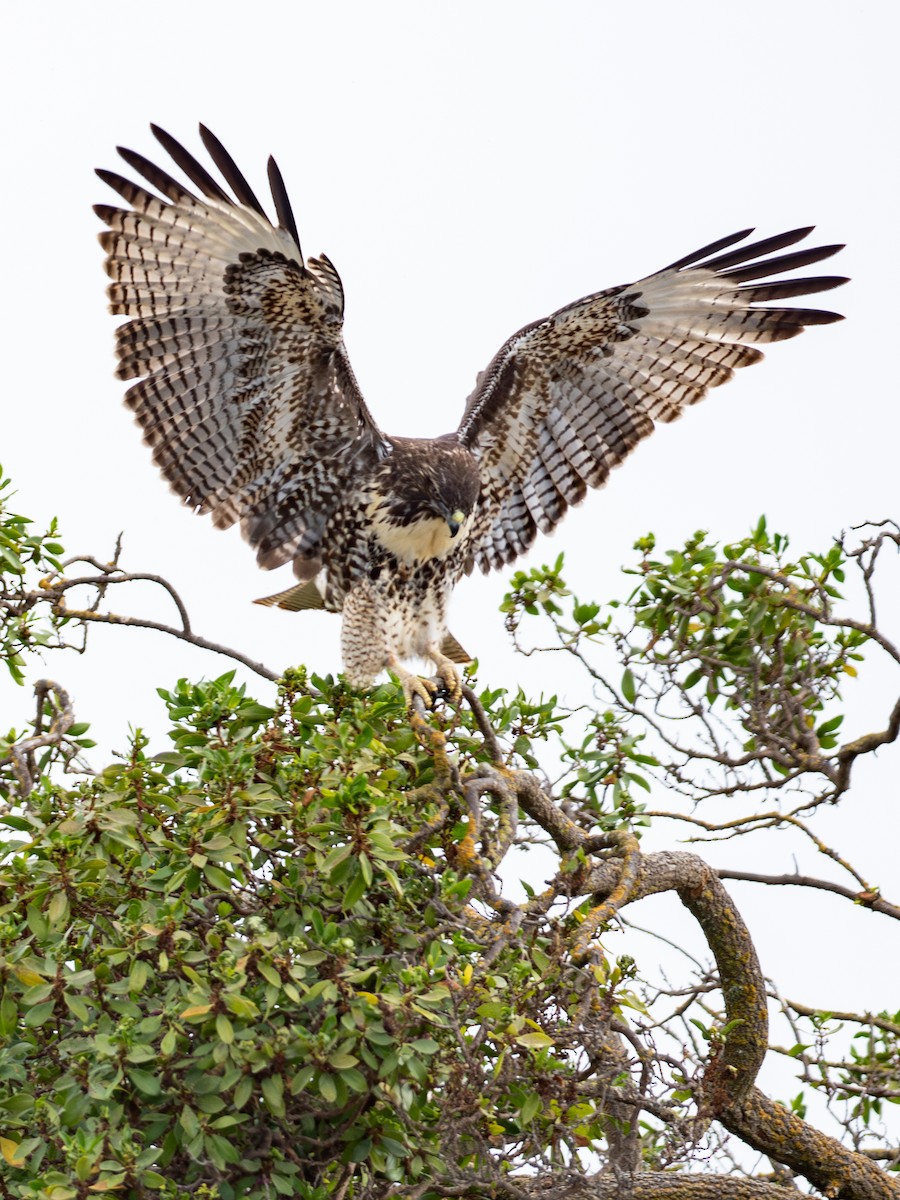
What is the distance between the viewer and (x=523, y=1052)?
9.78 ft

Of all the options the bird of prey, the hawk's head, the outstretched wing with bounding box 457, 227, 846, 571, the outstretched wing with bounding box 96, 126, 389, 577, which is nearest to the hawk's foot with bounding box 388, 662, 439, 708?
the bird of prey

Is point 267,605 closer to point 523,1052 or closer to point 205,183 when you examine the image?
point 205,183

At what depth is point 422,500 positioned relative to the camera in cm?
564

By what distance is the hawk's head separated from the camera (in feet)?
18.4

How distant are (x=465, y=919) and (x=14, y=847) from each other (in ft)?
3.26

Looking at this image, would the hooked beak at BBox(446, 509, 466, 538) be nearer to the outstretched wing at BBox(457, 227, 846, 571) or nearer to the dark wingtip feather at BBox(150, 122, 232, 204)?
the outstretched wing at BBox(457, 227, 846, 571)

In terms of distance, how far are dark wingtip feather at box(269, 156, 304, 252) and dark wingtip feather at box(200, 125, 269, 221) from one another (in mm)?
84

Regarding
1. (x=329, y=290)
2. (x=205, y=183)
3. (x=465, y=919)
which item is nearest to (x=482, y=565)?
(x=329, y=290)

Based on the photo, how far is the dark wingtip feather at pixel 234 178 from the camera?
5098 mm

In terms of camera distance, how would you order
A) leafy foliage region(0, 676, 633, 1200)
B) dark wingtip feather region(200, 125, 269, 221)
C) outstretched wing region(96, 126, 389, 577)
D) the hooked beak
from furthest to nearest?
the hooked beak < outstretched wing region(96, 126, 389, 577) < dark wingtip feather region(200, 125, 269, 221) < leafy foliage region(0, 676, 633, 1200)

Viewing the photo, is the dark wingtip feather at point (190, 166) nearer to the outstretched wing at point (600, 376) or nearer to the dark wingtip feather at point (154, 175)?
the dark wingtip feather at point (154, 175)

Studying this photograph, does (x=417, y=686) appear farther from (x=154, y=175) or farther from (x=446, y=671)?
(x=154, y=175)

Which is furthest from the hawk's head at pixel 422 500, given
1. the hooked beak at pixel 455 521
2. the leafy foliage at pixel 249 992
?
the leafy foliage at pixel 249 992

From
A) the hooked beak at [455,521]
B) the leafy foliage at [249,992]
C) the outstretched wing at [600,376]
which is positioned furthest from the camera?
the outstretched wing at [600,376]
